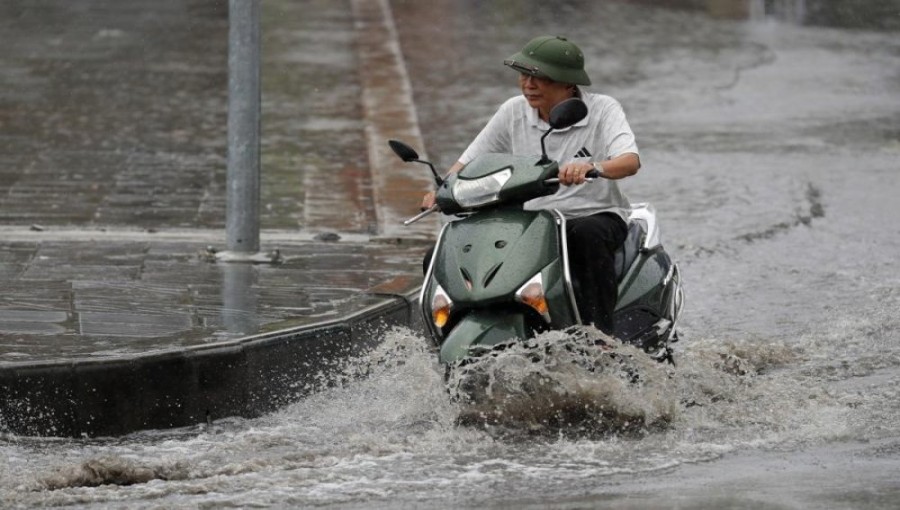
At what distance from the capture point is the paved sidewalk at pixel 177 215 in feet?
24.9

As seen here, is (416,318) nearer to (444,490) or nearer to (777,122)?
(444,490)

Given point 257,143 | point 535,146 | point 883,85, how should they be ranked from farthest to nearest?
point 883,85
point 257,143
point 535,146

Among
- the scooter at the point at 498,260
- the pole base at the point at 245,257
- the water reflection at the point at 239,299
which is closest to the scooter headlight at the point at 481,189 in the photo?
the scooter at the point at 498,260

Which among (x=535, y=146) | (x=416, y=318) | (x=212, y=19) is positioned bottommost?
(x=212, y=19)

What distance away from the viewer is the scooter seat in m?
7.52

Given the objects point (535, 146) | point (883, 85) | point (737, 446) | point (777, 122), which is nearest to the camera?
point (737, 446)

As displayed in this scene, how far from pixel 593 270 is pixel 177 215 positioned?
478 centimetres

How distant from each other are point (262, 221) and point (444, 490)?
534 cm

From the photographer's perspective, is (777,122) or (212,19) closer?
(777,122)

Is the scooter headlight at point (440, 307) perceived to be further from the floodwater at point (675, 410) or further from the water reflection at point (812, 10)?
the water reflection at point (812, 10)

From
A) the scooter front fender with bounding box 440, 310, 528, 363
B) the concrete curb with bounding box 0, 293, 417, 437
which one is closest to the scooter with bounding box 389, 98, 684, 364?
the scooter front fender with bounding box 440, 310, 528, 363

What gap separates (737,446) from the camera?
6828 mm

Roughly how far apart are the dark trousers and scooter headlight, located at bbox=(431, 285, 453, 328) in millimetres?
472

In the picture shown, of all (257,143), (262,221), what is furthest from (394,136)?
(257,143)
